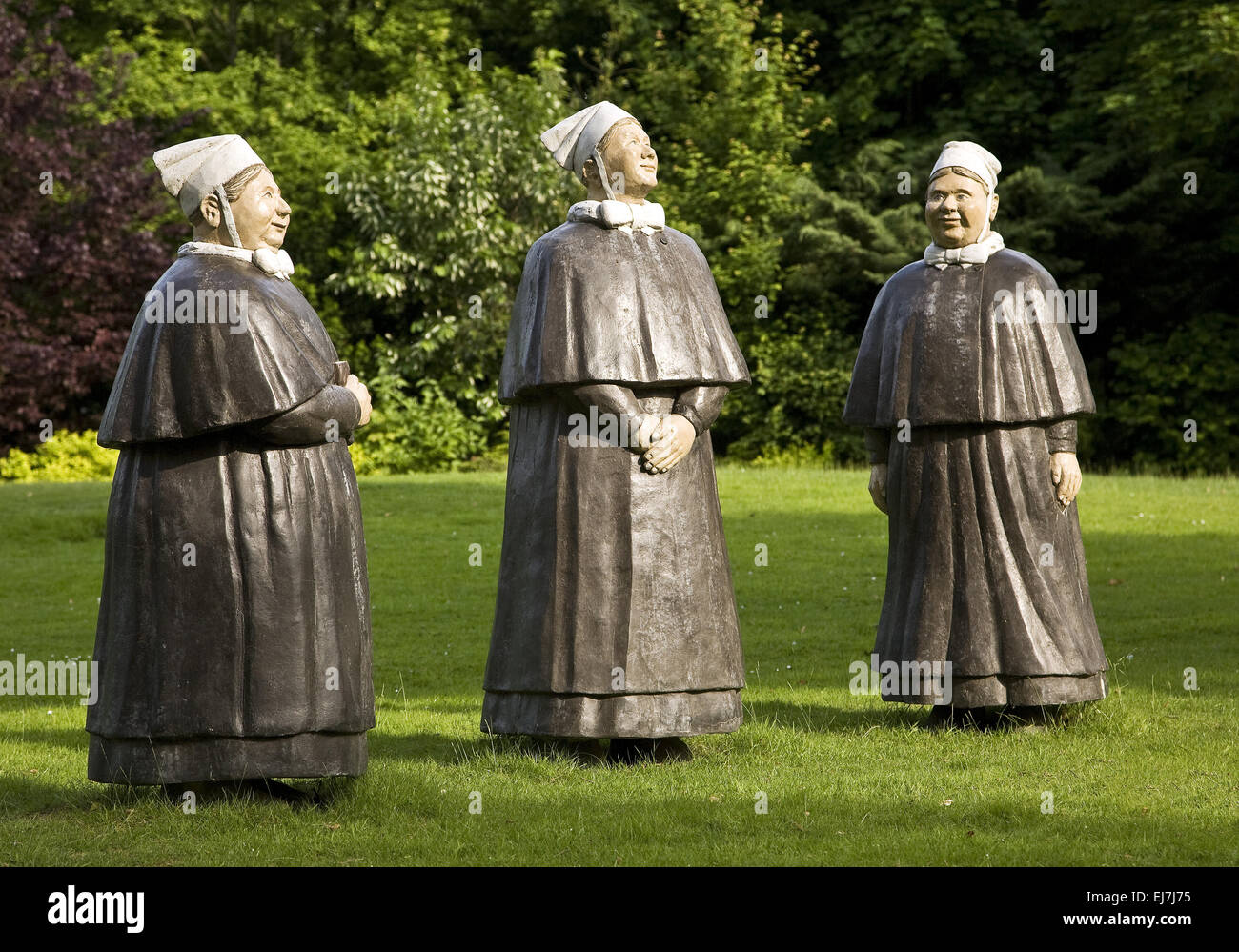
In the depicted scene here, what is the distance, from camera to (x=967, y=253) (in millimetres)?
8414

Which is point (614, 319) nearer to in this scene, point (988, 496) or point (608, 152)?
point (608, 152)

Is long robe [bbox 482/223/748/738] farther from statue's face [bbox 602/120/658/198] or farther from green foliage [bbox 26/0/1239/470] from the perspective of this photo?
green foliage [bbox 26/0/1239/470]

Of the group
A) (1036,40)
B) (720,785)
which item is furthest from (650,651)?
(1036,40)

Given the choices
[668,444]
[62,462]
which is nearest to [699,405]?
[668,444]

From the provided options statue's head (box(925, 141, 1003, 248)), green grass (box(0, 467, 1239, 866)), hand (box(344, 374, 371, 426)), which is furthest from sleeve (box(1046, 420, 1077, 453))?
hand (box(344, 374, 371, 426))

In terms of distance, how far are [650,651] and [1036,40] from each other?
854 inches

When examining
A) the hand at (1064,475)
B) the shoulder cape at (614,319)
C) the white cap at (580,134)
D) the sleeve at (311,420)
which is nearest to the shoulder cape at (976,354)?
the hand at (1064,475)

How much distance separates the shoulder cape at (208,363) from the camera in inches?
248

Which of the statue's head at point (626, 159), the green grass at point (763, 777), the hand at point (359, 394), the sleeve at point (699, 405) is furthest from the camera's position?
the statue's head at point (626, 159)

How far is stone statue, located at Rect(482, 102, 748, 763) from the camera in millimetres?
7453

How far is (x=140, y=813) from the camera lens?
21.3 feet

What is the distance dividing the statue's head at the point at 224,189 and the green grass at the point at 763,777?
2204 mm

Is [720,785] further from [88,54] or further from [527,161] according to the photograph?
[88,54]

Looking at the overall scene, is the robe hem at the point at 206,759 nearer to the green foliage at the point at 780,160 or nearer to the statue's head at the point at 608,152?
the statue's head at the point at 608,152
